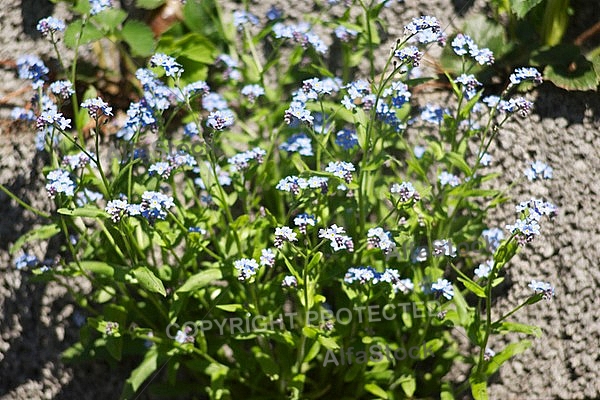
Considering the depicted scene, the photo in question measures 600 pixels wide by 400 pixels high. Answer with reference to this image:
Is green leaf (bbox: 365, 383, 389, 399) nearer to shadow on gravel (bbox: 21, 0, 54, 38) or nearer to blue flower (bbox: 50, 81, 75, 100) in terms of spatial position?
blue flower (bbox: 50, 81, 75, 100)

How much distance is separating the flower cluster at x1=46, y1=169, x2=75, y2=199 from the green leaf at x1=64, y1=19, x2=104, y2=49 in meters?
→ 0.74

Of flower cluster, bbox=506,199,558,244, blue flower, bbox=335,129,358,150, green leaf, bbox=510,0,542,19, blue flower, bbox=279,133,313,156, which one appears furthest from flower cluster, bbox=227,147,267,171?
green leaf, bbox=510,0,542,19

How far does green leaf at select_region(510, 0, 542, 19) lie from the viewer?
137 inches

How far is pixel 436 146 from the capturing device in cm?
327

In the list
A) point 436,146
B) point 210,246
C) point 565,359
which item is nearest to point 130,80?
point 210,246

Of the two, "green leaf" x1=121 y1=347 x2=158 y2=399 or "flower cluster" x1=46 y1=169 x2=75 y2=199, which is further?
"green leaf" x1=121 y1=347 x2=158 y2=399

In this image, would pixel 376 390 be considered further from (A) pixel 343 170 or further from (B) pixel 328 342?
(A) pixel 343 170

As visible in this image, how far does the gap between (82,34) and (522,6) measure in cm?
183

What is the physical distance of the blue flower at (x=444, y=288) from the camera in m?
2.94

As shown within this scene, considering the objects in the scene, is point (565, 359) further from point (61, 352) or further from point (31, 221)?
point (31, 221)

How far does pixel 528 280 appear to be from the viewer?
3.53m

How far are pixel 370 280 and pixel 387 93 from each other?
689 mm

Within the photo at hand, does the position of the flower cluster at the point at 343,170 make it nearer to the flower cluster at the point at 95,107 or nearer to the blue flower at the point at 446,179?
the blue flower at the point at 446,179

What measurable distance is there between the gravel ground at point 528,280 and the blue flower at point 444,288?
67cm
